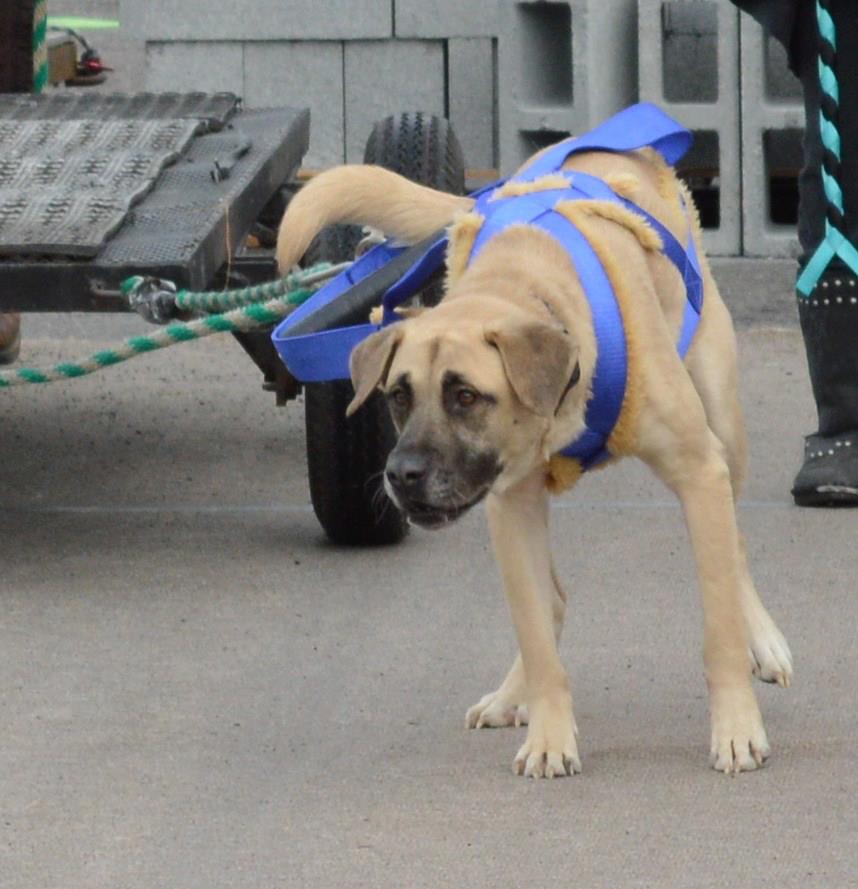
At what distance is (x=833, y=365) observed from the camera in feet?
19.8

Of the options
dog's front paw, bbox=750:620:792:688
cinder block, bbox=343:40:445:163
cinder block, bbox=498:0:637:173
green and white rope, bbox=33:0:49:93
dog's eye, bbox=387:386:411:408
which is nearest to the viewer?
dog's eye, bbox=387:386:411:408

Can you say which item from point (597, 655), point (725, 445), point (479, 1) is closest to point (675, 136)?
point (725, 445)

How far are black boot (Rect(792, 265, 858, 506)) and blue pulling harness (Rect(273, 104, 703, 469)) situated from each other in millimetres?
1442

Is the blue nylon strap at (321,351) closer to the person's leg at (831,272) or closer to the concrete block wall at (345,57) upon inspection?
the person's leg at (831,272)

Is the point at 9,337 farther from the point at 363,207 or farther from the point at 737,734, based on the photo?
the point at 737,734

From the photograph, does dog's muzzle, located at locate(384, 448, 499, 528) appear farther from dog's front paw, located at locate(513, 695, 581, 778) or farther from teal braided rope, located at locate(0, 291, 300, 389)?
teal braided rope, located at locate(0, 291, 300, 389)

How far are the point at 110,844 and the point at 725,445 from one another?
148 centimetres

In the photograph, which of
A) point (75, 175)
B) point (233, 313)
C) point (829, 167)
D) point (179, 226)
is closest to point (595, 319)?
point (233, 313)

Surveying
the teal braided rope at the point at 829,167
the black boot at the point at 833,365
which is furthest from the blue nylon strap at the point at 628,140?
the black boot at the point at 833,365

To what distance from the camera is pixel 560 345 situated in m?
3.58

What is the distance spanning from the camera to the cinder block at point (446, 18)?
9.85 m

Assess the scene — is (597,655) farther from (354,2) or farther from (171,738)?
(354,2)

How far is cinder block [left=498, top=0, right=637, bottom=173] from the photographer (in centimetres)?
906

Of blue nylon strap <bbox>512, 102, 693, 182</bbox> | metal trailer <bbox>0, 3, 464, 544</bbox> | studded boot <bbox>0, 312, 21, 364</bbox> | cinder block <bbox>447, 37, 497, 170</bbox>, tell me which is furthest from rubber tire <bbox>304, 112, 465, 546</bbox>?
cinder block <bbox>447, 37, 497, 170</bbox>
